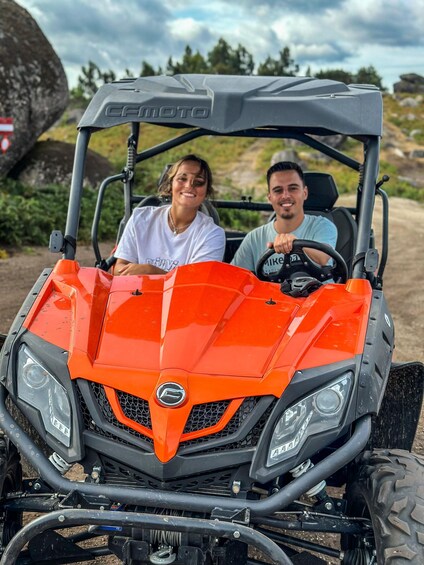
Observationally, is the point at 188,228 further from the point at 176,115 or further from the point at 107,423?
the point at 107,423

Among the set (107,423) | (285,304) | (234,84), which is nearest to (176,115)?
(234,84)

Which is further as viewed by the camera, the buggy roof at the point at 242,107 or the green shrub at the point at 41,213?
the green shrub at the point at 41,213

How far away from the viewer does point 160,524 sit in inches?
94.2

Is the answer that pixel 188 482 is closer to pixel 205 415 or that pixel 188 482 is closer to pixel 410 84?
pixel 205 415

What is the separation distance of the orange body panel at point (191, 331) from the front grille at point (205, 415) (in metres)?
0.03

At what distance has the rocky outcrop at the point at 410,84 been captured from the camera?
63.0 meters

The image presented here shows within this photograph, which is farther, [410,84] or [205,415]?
[410,84]

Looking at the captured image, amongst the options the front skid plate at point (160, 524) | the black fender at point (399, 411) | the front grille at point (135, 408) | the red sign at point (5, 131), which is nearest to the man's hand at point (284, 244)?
the black fender at point (399, 411)

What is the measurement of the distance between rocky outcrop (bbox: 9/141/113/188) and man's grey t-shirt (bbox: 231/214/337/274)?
32.7 feet

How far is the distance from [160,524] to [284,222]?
89.2 inches

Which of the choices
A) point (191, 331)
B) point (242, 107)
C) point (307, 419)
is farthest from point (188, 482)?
point (242, 107)

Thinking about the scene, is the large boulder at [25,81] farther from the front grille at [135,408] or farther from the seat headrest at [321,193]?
the front grille at [135,408]

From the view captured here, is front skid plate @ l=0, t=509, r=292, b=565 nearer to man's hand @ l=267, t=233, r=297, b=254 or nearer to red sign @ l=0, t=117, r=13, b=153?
man's hand @ l=267, t=233, r=297, b=254

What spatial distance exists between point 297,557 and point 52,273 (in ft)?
5.26
